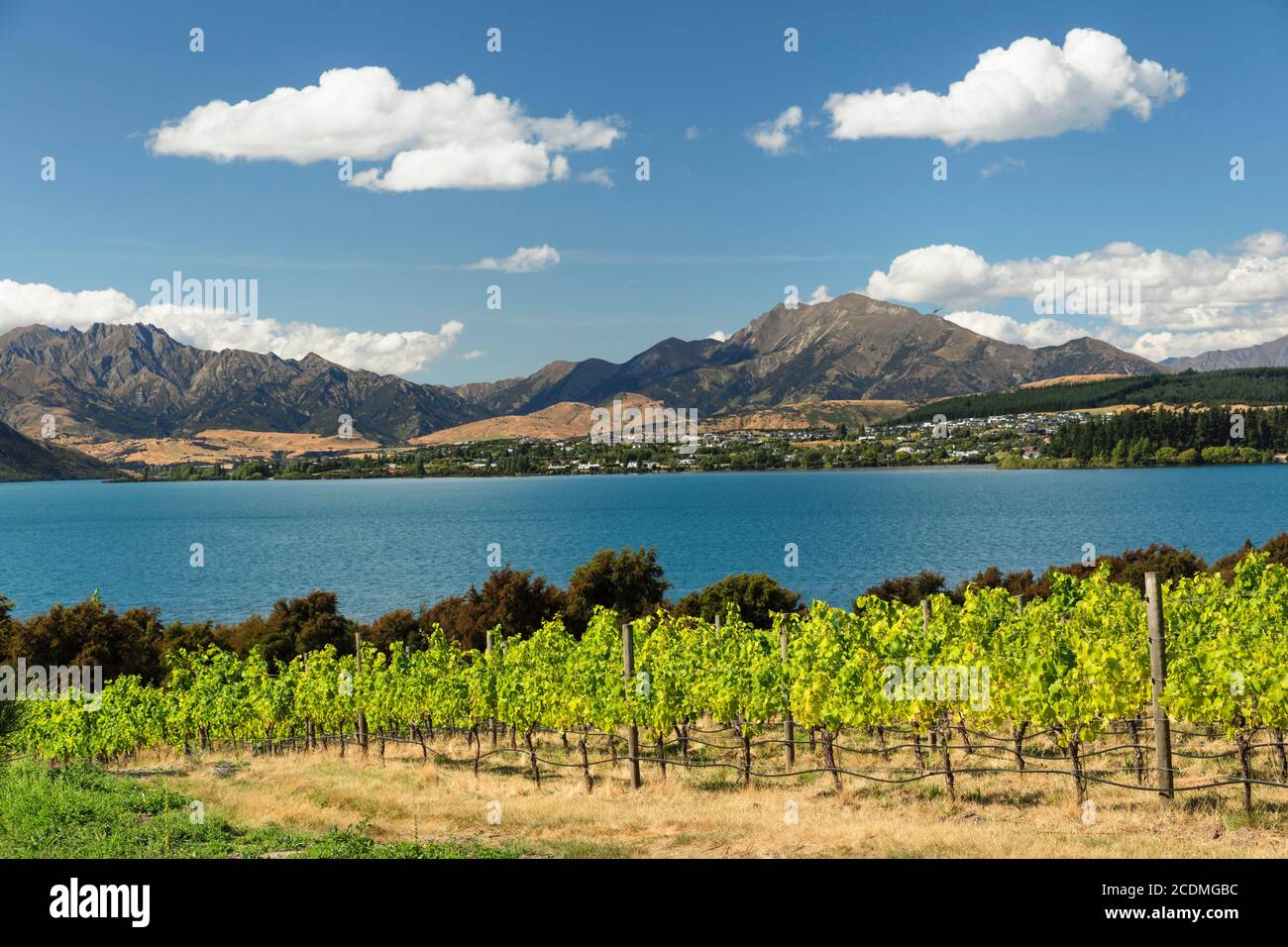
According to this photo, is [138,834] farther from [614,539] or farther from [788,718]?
[614,539]

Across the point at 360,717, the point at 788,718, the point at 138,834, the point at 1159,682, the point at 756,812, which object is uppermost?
the point at 1159,682

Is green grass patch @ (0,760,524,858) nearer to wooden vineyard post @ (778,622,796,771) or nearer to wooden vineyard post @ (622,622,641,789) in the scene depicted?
wooden vineyard post @ (622,622,641,789)

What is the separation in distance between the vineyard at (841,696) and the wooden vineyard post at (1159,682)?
65 mm

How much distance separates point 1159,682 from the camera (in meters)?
14.2

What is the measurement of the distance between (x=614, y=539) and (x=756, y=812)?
108177 mm

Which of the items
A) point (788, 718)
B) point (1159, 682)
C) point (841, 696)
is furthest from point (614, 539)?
point (1159, 682)

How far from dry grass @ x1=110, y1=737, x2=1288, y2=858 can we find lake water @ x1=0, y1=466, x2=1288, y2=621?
5067cm

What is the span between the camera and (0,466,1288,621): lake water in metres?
84.8

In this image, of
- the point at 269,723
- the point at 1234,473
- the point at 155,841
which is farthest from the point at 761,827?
the point at 1234,473

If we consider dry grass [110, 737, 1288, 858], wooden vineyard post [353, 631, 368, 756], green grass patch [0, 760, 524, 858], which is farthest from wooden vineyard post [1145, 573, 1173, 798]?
wooden vineyard post [353, 631, 368, 756]

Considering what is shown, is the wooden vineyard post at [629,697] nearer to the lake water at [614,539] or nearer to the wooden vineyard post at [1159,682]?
the wooden vineyard post at [1159,682]

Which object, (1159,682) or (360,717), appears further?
(360,717)

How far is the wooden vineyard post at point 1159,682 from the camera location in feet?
46.0
